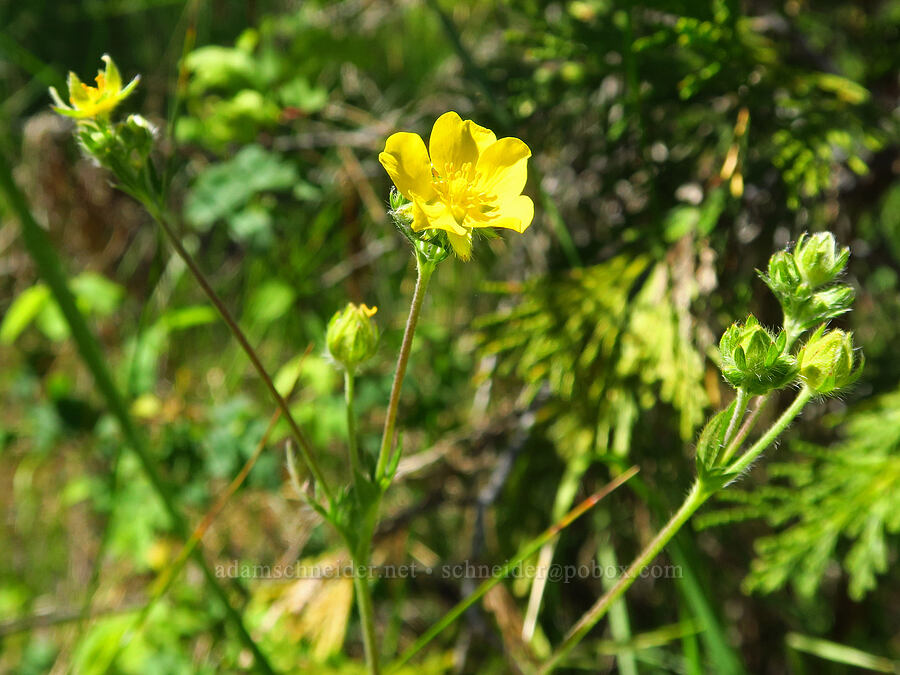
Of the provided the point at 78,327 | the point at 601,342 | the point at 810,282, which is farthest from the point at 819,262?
the point at 78,327

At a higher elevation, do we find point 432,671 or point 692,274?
point 692,274

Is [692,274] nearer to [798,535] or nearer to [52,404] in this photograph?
[798,535]

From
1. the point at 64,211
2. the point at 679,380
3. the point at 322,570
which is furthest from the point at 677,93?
the point at 64,211

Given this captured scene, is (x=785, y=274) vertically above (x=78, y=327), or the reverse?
(x=78, y=327)

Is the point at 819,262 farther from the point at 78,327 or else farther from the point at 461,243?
the point at 78,327

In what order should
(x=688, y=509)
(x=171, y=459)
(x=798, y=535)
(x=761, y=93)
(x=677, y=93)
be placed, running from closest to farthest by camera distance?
(x=688, y=509) < (x=798, y=535) < (x=761, y=93) < (x=677, y=93) < (x=171, y=459)

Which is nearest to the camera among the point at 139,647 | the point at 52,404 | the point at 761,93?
the point at 761,93

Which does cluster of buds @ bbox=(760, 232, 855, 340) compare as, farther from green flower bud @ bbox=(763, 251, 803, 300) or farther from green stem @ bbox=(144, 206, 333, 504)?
green stem @ bbox=(144, 206, 333, 504)
